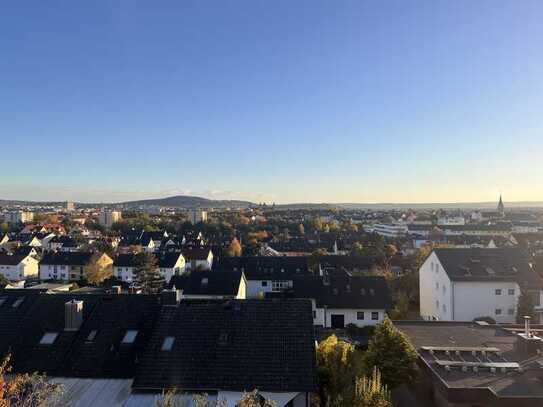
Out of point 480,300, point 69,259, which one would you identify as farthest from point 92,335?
point 69,259

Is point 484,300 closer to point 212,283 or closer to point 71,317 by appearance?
point 212,283

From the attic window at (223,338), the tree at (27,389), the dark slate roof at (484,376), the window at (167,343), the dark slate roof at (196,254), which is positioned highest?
the tree at (27,389)

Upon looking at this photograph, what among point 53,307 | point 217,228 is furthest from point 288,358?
point 217,228

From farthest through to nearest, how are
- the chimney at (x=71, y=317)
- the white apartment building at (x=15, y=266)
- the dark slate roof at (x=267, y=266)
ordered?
the white apartment building at (x=15, y=266), the dark slate roof at (x=267, y=266), the chimney at (x=71, y=317)

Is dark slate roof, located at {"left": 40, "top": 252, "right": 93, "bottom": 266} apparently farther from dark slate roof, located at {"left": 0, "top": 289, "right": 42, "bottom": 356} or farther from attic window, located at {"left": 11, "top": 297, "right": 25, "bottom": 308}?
attic window, located at {"left": 11, "top": 297, "right": 25, "bottom": 308}

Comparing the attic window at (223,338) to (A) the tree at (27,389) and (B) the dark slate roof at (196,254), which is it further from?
(B) the dark slate roof at (196,254)

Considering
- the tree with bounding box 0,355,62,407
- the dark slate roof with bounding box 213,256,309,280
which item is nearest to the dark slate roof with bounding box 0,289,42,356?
the tree with bounding box 0,355,62,407

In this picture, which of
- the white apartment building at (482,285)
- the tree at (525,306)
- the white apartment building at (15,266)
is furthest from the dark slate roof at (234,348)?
the white apartment building at (15,266)

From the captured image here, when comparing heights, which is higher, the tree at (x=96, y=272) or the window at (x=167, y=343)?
the window at (x=167, y=343)
